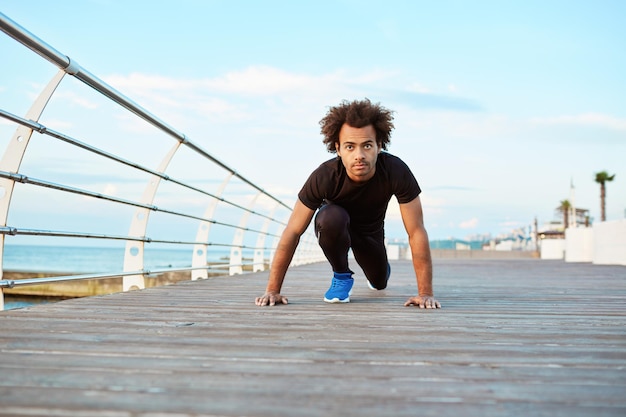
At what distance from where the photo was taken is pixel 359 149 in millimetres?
2699

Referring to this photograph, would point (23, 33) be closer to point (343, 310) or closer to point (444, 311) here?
point (343, 310)

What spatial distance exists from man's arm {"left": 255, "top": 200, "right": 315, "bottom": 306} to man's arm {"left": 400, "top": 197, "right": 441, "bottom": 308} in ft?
1.56

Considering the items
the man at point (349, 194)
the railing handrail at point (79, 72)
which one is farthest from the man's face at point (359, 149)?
the railing handrail at point (79, 72)

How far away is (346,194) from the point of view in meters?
3.01

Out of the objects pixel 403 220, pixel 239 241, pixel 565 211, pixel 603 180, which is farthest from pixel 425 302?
pixel 565 211

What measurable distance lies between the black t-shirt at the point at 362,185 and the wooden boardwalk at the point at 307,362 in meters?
0.58

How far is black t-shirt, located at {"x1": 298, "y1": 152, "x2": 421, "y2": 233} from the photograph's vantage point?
2.87m

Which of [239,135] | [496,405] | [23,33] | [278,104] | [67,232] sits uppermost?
[278,104]

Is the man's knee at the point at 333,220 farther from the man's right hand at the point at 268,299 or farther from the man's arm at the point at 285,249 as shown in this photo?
the man's right hand at the point at 268,299

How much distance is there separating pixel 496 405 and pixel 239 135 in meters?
13.6

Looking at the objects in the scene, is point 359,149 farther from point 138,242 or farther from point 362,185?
point 138,242

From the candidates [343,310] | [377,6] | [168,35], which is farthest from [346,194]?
[168,35]

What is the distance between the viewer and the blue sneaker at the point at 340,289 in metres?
3.10

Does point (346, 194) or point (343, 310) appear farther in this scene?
point (346, 194)
